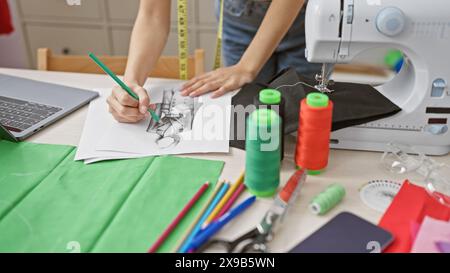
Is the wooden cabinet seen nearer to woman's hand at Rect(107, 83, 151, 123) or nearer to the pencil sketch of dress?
the pencil sketch of dress

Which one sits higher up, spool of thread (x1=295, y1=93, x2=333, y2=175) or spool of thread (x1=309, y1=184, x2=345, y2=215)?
spool of thread (x1=295, y1=93, x2=333, y2=175)

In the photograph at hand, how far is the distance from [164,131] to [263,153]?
0.35 metres

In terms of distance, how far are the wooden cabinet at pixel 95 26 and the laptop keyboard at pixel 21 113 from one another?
1432 millimetres

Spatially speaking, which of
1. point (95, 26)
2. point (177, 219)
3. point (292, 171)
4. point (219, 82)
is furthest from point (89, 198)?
point (95, 26)

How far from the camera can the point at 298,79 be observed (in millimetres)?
→ 1148

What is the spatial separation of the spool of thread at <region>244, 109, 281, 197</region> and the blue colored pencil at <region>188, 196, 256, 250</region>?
4 centimetres

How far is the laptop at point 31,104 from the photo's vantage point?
44.6 inches

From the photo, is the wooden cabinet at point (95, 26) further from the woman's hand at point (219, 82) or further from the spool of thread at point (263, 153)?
the spool of thread at point (263, 153)

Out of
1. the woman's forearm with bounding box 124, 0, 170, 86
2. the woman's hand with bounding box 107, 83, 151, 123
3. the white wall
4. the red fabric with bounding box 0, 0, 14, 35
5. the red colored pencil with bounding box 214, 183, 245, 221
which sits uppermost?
the woman's forearm with bounding box 124, 0, 170, 86

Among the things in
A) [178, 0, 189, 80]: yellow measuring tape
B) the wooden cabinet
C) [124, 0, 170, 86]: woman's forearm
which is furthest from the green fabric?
the wooden cabinet

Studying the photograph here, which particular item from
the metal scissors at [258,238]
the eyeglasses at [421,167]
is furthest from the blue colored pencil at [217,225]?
the eyeglasses at [421,167]

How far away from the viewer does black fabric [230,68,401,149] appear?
3.35 feet

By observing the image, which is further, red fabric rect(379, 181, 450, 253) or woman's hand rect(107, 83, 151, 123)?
woman's hand rect(107, 83, 151, 123)
